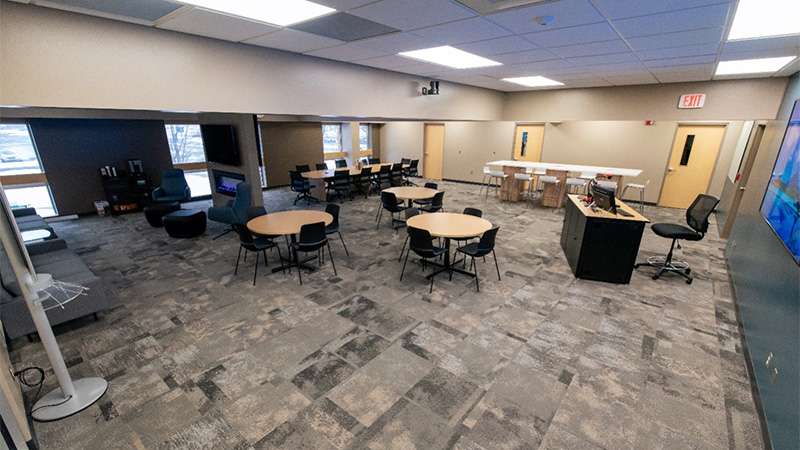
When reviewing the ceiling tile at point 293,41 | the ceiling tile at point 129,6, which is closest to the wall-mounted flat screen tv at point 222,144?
the ceiling tile at point 293,41

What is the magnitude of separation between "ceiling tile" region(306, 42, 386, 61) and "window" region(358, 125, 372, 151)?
29.6 feet

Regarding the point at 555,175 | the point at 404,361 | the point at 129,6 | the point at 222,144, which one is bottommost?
the point at 404,361

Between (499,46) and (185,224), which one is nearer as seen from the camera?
(499,46)

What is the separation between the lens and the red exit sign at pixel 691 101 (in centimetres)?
661

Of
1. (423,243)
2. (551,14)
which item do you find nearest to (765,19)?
(551,14)

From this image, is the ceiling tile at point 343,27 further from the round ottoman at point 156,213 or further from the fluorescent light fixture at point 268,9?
the round ottoman at point 156,213

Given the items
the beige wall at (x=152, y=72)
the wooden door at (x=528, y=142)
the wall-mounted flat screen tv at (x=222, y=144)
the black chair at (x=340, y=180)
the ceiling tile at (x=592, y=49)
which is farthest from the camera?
the wooden door at (x=528, y=142)

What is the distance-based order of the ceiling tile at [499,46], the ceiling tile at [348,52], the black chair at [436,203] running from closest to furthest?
the ceiling tile at [499,46] → the ceiling tile at [348,52] → the black chair at [436,203]

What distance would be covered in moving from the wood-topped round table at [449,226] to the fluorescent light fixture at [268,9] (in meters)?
2.62

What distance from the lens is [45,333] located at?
232 cm

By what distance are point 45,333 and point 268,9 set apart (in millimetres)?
3168

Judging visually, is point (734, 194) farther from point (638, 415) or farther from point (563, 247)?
point (638, 415)

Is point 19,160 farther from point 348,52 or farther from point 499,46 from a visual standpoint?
point 499,46

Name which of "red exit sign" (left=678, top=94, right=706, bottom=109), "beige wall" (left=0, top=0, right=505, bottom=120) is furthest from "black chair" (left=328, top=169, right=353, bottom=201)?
"red exit sign" (left=678, top=94, right=706, bottom=109)
